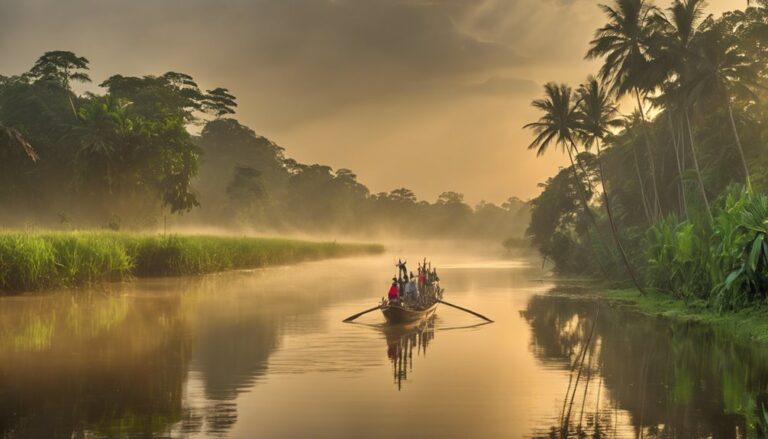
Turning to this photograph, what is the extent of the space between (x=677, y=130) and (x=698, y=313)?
27.3 meters

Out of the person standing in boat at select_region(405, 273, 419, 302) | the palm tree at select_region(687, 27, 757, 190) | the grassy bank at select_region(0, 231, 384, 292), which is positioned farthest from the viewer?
the palm tree at select_region(687, 27, 757, 190)

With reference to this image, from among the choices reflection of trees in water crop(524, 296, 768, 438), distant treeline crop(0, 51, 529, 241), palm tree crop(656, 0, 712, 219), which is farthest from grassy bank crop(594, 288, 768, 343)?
distant treeline crop(0, 51, 529, 241)

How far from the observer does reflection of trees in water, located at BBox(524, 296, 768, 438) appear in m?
12.3

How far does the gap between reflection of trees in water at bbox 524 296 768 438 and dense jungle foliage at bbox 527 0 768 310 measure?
11.6 feet

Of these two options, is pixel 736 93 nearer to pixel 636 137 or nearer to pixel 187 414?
pixel 636 137

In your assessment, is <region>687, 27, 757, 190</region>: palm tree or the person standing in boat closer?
the person standing in boat

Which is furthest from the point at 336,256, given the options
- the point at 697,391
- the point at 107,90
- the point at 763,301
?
the point at 697,391

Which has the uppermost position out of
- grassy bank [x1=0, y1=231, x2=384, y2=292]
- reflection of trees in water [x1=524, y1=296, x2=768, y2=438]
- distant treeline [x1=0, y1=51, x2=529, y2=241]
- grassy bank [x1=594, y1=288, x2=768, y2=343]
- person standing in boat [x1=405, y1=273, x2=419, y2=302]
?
distant treeline [x1=0, y1=51, x2=529, y2=241]

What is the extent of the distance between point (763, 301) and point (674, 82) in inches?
917

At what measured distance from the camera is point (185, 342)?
70.1ft

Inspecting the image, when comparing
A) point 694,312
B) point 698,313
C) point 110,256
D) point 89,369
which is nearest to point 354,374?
point 89,369

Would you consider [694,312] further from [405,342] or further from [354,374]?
[354,374]

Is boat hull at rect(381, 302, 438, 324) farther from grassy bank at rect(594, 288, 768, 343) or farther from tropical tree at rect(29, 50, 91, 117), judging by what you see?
tropical tree at rect(29, 50, 91, 117)

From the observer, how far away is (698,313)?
28344mm
